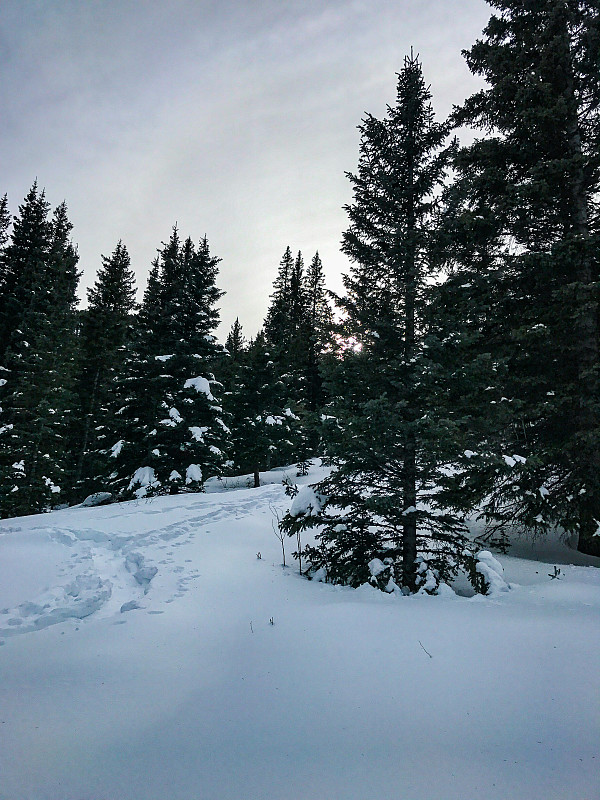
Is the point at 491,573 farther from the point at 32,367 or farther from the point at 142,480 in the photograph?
the point at 32,367

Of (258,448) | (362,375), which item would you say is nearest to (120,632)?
(362,375)

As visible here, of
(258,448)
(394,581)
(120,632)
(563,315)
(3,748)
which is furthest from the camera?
(258,448)

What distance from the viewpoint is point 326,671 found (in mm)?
3859

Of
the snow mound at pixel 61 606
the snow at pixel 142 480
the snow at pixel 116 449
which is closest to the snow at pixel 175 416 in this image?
the snow at pixel 142 480

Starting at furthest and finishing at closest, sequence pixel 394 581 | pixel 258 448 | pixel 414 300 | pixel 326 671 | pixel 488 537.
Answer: pixel 258 448, pixel 488 537, pixel 414 300, pixel 394 581, pixel 326 671

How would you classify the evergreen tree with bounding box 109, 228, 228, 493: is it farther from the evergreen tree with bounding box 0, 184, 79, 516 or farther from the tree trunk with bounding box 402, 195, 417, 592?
the tree trunk with bounding box 402, 195, 417, 592

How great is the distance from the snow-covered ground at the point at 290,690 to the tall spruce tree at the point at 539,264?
6.85ft

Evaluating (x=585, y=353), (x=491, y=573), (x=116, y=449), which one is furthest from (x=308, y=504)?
(x=116, y=449)

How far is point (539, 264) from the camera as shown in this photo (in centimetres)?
812

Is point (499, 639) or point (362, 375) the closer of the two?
point (499, 639)

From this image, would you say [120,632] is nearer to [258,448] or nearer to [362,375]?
[362,375]

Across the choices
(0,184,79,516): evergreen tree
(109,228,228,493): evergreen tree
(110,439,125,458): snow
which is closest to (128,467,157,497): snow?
(109,228,228,493): evergreen tree

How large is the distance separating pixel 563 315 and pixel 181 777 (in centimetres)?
895

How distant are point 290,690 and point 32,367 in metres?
20.3
